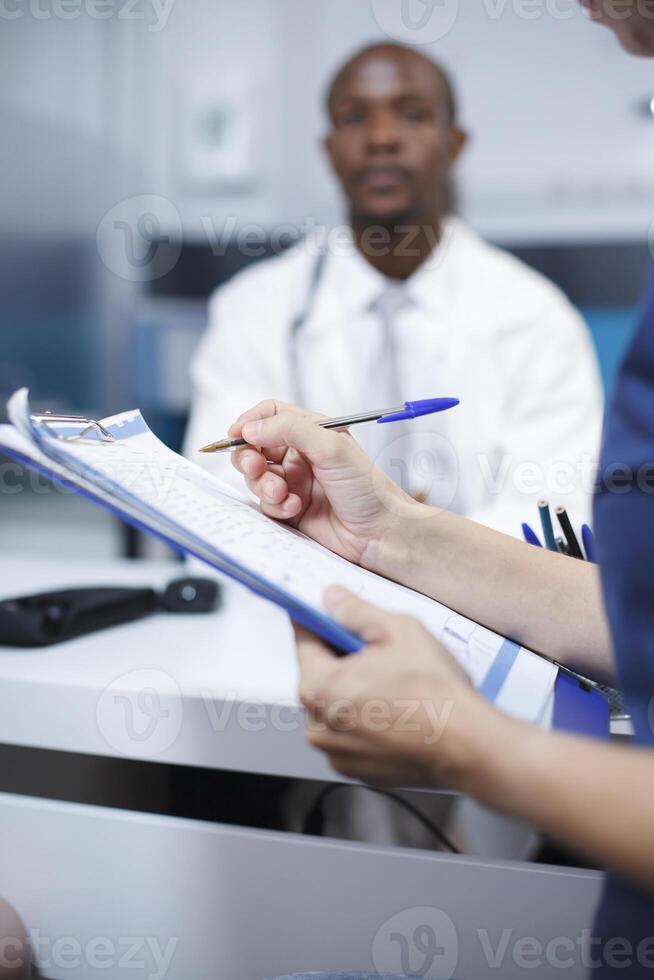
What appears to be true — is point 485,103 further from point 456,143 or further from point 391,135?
point 391,135

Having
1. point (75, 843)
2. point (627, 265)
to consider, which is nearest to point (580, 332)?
point (627, 265)

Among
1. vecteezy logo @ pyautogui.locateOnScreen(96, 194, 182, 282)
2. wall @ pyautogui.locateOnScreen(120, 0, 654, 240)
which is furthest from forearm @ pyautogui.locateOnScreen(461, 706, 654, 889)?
vecteezy logo @ pyautogui.locateOnScreen(96, 194, 182, 282)

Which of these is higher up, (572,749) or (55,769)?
(572,749)

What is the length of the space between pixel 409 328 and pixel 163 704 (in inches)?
60.4

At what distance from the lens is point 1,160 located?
2629mm

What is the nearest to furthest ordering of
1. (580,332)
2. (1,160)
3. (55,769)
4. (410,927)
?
Answer: (410,927)
(55,769)
(580,332)
(1,160)

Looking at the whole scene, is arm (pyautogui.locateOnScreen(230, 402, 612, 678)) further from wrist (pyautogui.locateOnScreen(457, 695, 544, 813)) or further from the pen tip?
wrist (pyautogui.locateOnScreen(457, 695, 544, 813))

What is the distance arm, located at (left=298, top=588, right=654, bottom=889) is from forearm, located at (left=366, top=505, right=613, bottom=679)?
0.64 ft

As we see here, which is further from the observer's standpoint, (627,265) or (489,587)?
(627,265)

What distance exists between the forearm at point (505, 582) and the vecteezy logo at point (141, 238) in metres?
2.11

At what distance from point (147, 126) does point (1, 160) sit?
458 mm

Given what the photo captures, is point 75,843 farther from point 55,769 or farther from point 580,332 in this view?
point 580,332

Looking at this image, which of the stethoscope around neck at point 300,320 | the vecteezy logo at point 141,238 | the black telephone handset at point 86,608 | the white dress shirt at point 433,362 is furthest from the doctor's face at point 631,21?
the vecteezy logo at point 141,238

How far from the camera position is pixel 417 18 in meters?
2.33
